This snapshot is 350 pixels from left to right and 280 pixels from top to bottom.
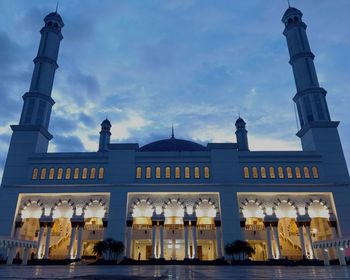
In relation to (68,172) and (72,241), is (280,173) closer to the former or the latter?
(72,241)

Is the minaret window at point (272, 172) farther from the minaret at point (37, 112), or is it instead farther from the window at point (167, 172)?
the minaret at point (37, 112)

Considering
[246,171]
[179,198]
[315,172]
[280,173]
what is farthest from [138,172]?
[315,172]

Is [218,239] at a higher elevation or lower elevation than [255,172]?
lower

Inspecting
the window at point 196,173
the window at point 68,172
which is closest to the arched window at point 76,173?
the window at point 68,172

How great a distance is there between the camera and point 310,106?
44.5m

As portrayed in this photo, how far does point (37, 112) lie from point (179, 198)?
25963 millimetres

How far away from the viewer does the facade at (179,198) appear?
127ft

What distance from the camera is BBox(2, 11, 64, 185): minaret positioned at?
4247 centimetres

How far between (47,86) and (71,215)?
71.4 ft

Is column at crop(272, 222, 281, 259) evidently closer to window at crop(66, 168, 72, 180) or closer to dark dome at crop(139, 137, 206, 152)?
dark dome at crop(139, 137, 206, 152)

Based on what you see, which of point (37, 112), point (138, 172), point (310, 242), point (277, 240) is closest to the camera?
point (277, 240)

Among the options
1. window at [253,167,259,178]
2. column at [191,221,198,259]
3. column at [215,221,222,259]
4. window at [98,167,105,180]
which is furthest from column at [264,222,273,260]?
window at [98,167,105,180]

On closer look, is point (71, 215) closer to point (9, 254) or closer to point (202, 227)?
point (9, 254)

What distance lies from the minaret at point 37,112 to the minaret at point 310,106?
40393mm
